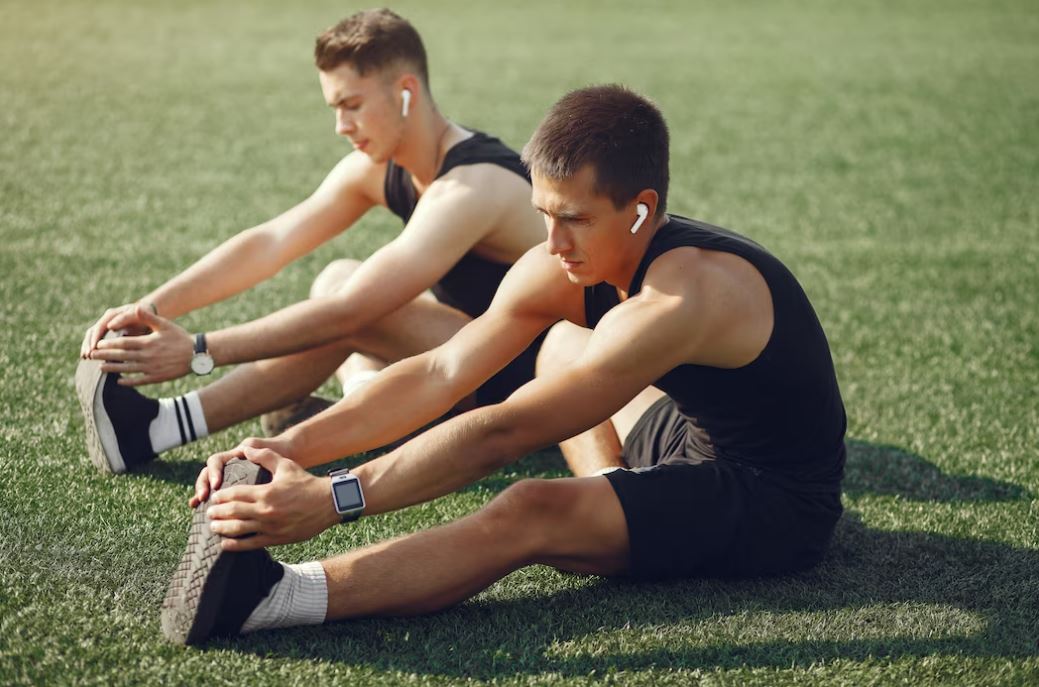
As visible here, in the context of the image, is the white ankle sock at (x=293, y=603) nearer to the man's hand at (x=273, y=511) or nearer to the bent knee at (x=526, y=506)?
the man's hand at (x=273, y=511)

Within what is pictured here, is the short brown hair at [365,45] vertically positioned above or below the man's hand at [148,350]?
above

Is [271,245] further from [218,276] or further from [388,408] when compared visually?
[388,408]

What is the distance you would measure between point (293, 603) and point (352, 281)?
5.08 ft

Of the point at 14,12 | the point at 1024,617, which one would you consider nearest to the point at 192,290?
Result: the point at 1024,617

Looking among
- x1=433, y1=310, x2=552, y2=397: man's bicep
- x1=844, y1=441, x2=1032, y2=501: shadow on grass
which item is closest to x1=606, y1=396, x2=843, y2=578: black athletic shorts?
x1=433, y1=310, x2=552, y2=397: man's bicep

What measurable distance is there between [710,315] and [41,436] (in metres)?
2.84

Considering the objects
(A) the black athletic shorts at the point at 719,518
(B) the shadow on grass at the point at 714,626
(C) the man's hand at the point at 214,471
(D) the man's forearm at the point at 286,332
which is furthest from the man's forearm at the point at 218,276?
(A) the black athletic shorts at the point at 719,518

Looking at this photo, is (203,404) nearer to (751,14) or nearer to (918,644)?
(918,644)

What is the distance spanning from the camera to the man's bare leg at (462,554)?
3.46 metres

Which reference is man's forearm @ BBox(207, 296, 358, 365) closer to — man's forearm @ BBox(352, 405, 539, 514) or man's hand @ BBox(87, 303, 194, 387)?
man's hand @ BBox(87, 303, 194, 387)

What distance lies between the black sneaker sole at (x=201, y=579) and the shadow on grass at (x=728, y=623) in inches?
5.9

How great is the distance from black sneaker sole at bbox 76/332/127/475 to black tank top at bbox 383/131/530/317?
1.44 metres

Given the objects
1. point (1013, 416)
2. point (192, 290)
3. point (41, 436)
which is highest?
point (192, 290)

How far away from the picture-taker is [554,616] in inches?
144
